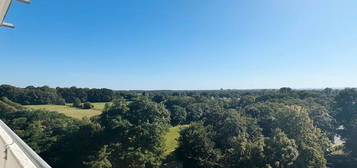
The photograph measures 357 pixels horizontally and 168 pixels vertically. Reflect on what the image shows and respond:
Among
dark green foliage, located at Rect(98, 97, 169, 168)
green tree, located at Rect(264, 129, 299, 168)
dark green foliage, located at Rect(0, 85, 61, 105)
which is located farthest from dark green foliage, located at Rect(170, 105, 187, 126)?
dark green foliage, located at Rect(0, 85, 61, 105)

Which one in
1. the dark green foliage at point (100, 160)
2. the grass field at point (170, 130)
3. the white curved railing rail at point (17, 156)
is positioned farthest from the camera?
the grass field at point (170, 130)

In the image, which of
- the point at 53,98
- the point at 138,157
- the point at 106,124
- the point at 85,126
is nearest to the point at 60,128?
the point at 85,126

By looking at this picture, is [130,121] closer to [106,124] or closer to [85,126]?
[106,124]

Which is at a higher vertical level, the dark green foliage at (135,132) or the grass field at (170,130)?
the dark green foliage at (135,132)

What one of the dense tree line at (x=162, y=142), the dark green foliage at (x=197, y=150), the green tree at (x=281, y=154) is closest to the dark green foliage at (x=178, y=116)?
the dense tree line at (x=162, y=142)

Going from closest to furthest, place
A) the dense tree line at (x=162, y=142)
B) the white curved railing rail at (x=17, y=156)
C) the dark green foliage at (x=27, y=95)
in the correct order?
1. the white curved railing rail at (x=17, y=156)
2. the dense tree line at (x=162, y=142)
3. the dark green foliage at (x=27, y=95)

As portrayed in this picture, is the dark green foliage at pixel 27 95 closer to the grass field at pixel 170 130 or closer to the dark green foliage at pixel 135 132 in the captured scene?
the grass field at pixel 170 130

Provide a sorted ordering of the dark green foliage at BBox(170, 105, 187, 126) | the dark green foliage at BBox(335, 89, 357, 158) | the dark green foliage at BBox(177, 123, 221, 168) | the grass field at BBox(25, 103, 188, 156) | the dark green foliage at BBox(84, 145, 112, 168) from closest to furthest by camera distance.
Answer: the dark green foliage at BBox(84, 145, 112, 168)
the dark green foliage at BBox(177, 123, 221, 168)
the dark green foliage at BBox(335, 89, 357, 158)
the grass field at BBox(25, 103, 188, 156)
the dark green foliage at BBox(170, 105, 187, 126)

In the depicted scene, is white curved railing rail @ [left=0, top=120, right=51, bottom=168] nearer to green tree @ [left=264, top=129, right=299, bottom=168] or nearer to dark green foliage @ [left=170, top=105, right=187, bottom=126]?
green tree @ [left=264, top=129, right=299, bottom=168]
